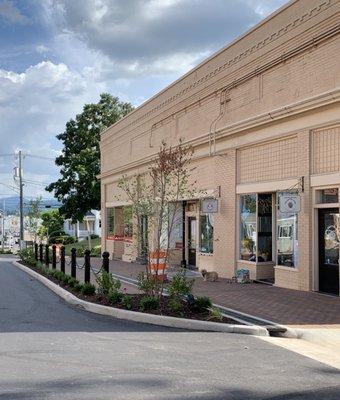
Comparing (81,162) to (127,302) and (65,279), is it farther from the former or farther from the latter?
(127,302)

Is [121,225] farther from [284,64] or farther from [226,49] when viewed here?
[284,64]

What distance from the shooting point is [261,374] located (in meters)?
6.95

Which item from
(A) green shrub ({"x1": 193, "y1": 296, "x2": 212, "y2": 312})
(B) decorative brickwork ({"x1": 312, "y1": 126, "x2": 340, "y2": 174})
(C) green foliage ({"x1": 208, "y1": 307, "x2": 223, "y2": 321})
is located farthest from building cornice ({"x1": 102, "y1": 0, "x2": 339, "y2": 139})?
(C) green foliage ({"x1": 208, "y1": 307, "x2": 223, "y2": 321})

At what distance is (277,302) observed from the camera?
13.0 m

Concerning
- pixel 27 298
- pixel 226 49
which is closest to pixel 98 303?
pixel 27 298

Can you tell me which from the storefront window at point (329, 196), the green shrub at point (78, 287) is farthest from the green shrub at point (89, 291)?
the storefront window at point (329, 196)

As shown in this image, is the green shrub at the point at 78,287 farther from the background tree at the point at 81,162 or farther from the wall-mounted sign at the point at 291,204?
the background tree at the point at 81,162

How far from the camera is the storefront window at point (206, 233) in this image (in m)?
20.6

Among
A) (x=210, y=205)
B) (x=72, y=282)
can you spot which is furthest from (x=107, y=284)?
(x=210, y=205)

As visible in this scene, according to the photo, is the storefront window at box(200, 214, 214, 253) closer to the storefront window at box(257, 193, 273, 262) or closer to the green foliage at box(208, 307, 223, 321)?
the storefront window at box(257, 193, 273, 262)

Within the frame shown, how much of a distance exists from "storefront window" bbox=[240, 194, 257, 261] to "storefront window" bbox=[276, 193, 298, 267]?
43.9 inches

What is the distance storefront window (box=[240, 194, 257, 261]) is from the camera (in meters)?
17.8

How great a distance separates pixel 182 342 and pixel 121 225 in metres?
23.9

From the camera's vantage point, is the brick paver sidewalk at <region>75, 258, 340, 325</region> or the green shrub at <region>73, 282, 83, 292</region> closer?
the brick paver sidewalk at <region>75, 258, 340, 325</region>
